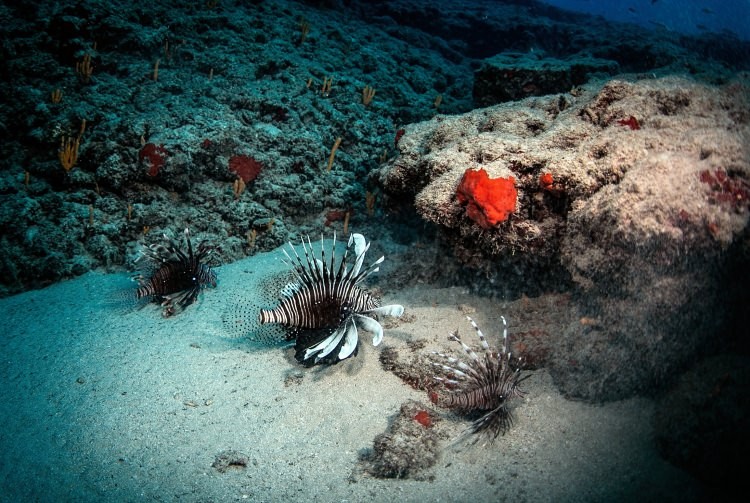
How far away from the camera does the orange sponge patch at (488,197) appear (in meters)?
2.92

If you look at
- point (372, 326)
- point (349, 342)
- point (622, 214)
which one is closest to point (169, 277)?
point (349, 342)

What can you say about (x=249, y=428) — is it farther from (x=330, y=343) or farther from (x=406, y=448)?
(x=406, y=448)

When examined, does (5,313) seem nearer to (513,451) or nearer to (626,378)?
(513,451)

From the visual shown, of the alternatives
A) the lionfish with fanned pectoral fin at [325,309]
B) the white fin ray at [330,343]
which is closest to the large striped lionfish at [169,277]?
the lionfish with fanned pectoral fin at [325,309]

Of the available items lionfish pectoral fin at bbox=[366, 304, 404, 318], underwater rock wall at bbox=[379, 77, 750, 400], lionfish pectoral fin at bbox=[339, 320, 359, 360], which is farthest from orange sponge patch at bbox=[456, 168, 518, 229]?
lionfish pectoral fin at bbox=[339, 320, 359, 360]

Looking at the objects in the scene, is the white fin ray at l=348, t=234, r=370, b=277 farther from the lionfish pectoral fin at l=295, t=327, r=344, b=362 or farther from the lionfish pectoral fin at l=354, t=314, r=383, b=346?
the lionfish pectoral fin at l=295, t=327, r=344, b=362

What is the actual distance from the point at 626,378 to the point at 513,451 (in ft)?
2.87

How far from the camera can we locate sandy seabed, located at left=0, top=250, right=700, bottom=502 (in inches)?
90.4

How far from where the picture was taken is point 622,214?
94.6 inches

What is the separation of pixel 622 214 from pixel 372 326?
5.81 ft

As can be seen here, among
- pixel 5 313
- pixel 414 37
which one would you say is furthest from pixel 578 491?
pixel 414 37

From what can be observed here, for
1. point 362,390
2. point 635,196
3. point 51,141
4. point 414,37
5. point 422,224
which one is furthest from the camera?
point 414,37

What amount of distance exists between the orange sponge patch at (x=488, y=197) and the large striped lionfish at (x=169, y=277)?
9.10ft

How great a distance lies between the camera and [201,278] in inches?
162
